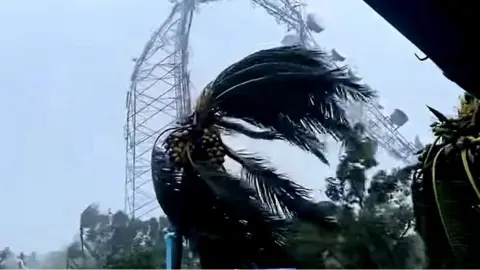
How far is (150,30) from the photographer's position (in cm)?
302

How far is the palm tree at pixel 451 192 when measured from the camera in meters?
2.50

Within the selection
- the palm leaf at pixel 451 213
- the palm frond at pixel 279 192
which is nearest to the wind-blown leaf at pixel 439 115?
the palm leaf at pixel 451 213

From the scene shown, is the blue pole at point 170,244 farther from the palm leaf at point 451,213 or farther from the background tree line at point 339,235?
the palm leaf at point 451,213

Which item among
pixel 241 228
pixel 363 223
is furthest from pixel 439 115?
pixel 241 228

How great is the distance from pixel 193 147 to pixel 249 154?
Answer: 0.85ft

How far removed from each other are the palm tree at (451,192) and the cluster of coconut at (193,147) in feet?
2.90

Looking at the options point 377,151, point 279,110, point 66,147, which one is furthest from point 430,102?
Result: point 66,147

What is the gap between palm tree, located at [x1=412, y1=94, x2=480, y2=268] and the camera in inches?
98.3

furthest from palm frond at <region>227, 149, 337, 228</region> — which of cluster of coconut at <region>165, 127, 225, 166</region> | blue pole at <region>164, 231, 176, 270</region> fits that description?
blue pole at <region>164, 231, 176, 270</region>

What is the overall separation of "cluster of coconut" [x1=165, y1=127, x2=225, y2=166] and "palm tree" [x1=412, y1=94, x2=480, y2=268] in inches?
34.8

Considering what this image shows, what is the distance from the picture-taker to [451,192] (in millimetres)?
2600

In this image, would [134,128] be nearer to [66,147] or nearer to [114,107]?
[114,107]

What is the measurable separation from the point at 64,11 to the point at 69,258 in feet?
3.64

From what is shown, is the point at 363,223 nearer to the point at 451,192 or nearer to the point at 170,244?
the point at 451,192
